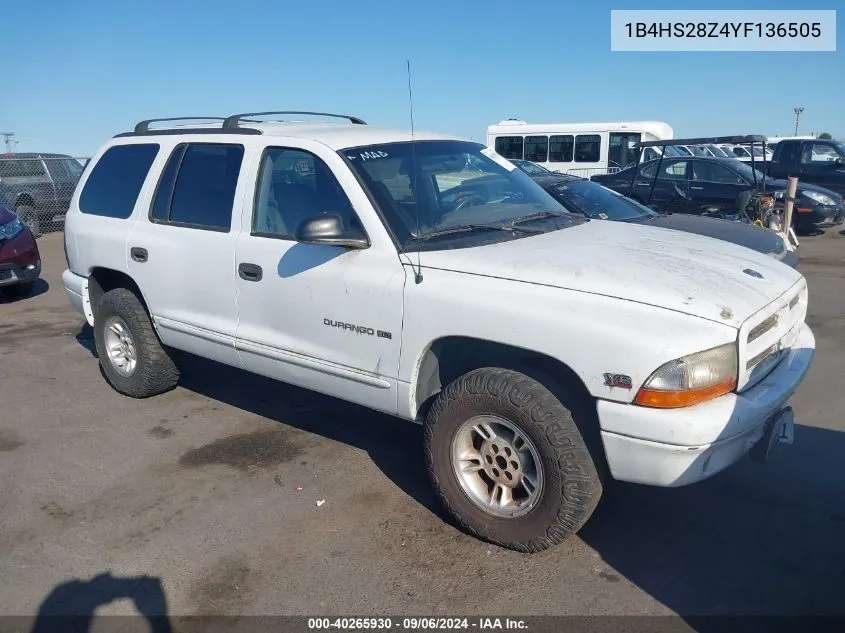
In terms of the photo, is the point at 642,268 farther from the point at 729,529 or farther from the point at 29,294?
the point at 29,294

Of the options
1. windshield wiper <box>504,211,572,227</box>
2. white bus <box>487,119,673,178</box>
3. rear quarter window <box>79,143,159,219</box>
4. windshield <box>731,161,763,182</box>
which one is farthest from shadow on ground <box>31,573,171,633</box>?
white bus <box>487,119,673,178</box>

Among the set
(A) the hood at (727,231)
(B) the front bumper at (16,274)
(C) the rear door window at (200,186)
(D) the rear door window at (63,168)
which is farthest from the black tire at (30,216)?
(A) the hood at (727,231)

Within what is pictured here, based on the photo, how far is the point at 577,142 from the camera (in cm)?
2188

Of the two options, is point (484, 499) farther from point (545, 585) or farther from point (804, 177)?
point (804, 177)

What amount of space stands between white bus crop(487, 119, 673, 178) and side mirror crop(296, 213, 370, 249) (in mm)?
17758

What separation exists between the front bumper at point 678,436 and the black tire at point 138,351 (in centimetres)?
350

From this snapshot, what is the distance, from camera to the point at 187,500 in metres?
3.98

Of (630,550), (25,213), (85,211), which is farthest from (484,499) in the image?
→ (25,213)

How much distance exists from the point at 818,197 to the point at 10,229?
44.9ft

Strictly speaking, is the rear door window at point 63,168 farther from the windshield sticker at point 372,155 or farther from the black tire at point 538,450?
the black tire at point 538,450

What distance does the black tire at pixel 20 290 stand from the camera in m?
9.84

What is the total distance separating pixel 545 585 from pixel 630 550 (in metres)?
0.52

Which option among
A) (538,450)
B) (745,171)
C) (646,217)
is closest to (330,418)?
(538,450)

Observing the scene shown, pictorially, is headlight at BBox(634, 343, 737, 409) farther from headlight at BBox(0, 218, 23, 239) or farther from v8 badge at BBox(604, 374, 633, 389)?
headlight at BBox(0, 218, 23, 239)
